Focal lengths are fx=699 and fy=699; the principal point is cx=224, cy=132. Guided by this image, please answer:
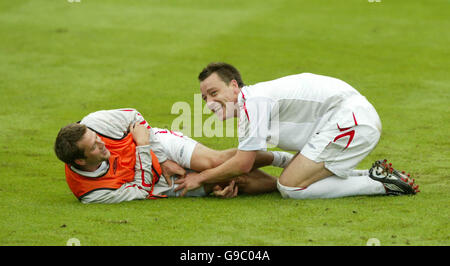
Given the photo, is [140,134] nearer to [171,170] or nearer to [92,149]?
[171,170]

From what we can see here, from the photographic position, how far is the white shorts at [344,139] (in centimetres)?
592

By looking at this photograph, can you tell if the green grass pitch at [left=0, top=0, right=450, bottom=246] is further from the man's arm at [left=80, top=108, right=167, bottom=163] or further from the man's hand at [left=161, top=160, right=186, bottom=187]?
the man's arm at [left=80, top=108, right=167, bottom=163]

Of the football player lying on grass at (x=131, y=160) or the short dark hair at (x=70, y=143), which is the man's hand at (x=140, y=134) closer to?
the football player lying on grass at (x=131, y=160)

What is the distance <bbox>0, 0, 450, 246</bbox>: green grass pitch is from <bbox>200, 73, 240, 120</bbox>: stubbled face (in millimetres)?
772

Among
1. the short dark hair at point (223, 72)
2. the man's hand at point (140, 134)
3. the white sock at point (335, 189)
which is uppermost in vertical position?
the short dark hair at point (223, 72)

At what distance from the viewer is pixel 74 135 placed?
5.59 meters

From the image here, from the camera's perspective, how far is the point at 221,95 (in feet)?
→ 19.9

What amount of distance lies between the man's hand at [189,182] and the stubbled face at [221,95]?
57 cm

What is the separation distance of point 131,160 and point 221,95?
958mm

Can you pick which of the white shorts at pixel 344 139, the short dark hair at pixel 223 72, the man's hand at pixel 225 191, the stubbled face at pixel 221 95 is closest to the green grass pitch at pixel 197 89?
the man's hand at pixel 225 191

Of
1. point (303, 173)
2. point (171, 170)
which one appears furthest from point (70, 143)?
point (303, 173)

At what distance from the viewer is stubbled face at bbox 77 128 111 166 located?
559 cm
